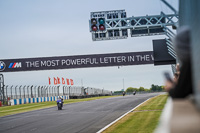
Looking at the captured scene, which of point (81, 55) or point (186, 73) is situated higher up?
point (81, 55)

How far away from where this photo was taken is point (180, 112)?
6.48 ft

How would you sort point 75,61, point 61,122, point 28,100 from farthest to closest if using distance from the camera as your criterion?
point 28,100, point 75,61, point 61,122

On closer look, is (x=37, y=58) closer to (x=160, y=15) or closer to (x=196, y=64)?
(x=160, y=15)

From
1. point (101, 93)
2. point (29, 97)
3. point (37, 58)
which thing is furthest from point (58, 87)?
point (101, 93)

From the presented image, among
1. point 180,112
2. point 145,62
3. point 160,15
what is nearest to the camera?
point 180,112

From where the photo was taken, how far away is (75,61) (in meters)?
35.4

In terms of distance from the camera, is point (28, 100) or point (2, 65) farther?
point (28, 100)

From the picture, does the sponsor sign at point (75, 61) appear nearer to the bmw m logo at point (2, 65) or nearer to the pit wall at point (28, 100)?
the bmw m logo at point (2, 65)

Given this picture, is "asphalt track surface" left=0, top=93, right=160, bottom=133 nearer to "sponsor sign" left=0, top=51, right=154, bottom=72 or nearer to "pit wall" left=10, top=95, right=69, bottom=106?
"sponsor sign" left=0, top=51, right=154, bottom=72

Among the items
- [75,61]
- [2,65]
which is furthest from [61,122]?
[2,65]

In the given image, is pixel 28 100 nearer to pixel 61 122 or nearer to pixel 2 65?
pixel 2 65

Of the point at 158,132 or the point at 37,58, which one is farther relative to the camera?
the point at 37,58

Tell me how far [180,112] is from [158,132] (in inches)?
7.6

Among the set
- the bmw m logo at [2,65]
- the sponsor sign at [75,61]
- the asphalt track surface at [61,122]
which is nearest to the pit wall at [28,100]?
the bmw m logo at [2,65]
